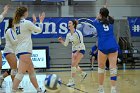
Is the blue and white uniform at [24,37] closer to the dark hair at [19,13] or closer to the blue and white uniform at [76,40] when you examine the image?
the dark hair at [19,13]

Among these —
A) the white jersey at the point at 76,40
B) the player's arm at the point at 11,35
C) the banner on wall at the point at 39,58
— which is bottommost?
the banner on wall at the point at 39,58

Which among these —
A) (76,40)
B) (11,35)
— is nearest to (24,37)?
(11,35)

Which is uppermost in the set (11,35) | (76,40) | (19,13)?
(19,13)

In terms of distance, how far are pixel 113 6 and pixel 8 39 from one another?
12.7 m

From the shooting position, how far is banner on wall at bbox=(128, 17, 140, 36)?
19.5 meters

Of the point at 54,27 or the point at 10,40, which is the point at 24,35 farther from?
the point at 54,27

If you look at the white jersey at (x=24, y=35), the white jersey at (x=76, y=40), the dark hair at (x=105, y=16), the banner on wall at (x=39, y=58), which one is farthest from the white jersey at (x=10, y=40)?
the banner on wall at (x=39, y=58)

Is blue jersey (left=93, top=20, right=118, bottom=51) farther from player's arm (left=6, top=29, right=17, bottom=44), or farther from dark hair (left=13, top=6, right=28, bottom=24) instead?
player's arm (left=6, top=29, right=17, bottom=44)

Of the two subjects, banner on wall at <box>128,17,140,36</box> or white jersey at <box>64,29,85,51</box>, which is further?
banner on wall at <box>128,17,140,36</box>

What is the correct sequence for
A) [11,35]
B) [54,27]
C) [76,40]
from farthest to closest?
[54,27]
[76,40]
[11,35]

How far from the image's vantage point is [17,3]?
66.8 feet

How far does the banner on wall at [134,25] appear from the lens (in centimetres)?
1947

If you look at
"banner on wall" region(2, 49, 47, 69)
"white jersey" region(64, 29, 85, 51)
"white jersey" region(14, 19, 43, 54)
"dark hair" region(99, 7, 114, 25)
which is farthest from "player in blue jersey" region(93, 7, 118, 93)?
"banner on wall" region(2, 49, 47, 69)

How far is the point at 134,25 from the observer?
19.5 metres
